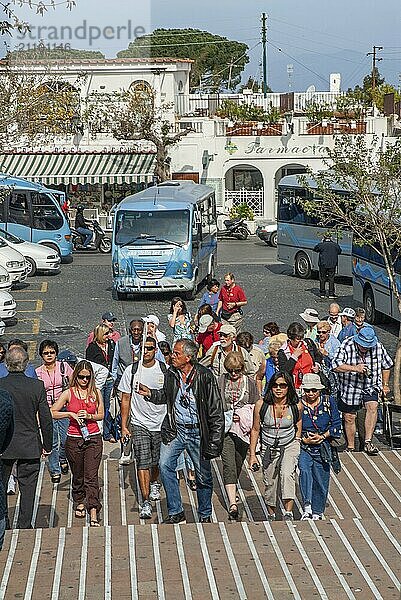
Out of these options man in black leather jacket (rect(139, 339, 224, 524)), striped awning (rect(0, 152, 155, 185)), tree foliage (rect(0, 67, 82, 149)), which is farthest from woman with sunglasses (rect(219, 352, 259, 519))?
striped awning (rect(0, 152, 155, 185))

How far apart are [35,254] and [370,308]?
10788 millimetres

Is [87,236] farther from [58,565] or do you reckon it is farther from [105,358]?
[58,565]

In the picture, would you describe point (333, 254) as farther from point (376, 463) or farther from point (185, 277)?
point (376, 463)

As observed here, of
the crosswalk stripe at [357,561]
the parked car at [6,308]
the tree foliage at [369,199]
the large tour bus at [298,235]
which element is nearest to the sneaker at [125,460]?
the crosswalk stripe at [357,561]

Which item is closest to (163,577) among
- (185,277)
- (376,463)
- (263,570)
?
(263,570)

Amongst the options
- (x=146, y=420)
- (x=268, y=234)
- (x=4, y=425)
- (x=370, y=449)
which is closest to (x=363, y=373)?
(x=370, y=449)

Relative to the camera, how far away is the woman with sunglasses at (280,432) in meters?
9.07

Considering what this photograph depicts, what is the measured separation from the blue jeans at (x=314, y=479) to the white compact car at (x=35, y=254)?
66.6ft

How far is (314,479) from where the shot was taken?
30.3 ft

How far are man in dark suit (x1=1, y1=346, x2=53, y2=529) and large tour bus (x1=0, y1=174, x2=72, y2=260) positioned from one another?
23.1 metres

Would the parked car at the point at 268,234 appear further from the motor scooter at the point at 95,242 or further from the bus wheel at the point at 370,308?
the bus wheel at the point at 370,308

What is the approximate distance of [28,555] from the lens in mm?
7688

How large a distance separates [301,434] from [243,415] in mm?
599

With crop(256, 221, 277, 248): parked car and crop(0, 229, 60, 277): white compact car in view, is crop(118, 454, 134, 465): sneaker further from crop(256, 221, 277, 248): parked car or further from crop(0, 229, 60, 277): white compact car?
crop(256, 221, 277, 248): parked car
